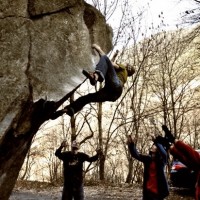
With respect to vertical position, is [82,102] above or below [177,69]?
below

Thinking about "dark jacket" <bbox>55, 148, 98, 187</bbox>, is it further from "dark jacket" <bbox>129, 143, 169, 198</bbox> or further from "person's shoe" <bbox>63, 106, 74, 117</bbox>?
"person's shoe" <bbox>63, 106, 74, 117</bbox>

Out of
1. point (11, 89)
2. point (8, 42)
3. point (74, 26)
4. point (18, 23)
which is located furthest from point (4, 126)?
point (74, 26)

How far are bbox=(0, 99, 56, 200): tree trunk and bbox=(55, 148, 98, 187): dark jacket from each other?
1.65 m

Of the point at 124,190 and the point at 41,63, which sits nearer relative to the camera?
the point at 41,63

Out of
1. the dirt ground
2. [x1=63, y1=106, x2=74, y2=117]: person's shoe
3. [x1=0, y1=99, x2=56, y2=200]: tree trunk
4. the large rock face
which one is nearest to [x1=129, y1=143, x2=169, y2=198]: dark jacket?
[x1=63, y1=106, x2=74, y2=117]: person's shoe

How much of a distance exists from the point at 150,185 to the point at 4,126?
3.56 m

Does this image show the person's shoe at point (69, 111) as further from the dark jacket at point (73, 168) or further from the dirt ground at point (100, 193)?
the dirt ground at point (100, 193)

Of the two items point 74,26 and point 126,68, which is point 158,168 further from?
point 74,26

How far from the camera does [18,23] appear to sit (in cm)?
539

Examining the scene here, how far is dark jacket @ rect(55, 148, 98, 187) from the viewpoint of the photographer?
7.19 metres

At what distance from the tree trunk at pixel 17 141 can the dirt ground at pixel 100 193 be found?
6.69 meters

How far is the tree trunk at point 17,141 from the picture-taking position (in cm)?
517

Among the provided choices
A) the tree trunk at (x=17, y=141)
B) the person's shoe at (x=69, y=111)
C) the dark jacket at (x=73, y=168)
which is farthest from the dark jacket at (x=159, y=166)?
the tree trunk at (x=17, y=141)

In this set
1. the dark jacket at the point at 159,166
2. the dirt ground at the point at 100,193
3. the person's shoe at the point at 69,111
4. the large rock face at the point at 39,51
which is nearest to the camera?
the large rock face at the point at 39,51
